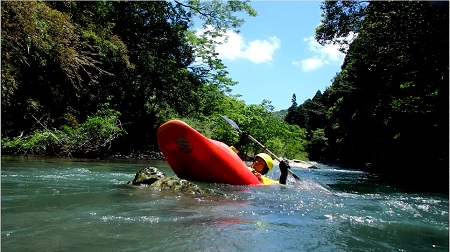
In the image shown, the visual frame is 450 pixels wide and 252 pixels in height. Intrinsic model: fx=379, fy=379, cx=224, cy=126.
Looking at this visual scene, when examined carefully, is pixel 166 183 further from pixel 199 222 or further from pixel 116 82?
pixel 116 82

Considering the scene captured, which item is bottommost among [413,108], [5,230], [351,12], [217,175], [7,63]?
[5,230]

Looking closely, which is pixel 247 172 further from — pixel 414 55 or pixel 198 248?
pixel 414 55

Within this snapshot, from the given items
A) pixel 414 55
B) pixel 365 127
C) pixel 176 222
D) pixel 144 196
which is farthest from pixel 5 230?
pixel 365 127

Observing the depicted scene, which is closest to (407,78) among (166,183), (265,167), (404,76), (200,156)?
(404,76)

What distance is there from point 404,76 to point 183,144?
7.66m

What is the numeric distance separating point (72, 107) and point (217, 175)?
837cm

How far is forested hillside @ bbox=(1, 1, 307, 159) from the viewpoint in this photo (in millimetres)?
7582

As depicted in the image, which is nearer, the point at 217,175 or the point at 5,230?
the point at 5,230

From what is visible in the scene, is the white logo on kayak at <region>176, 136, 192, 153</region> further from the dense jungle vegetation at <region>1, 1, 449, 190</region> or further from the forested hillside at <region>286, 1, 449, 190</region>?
the forested hillside at <region>286, 1, 449, 190</region>

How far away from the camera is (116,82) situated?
15.2 metres

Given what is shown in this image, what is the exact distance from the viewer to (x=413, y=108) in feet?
38.4

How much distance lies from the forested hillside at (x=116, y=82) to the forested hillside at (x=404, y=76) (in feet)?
15.1

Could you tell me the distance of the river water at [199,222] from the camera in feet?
8.38

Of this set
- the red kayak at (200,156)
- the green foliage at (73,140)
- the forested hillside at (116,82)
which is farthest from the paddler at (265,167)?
the green foliage at (73,140)
